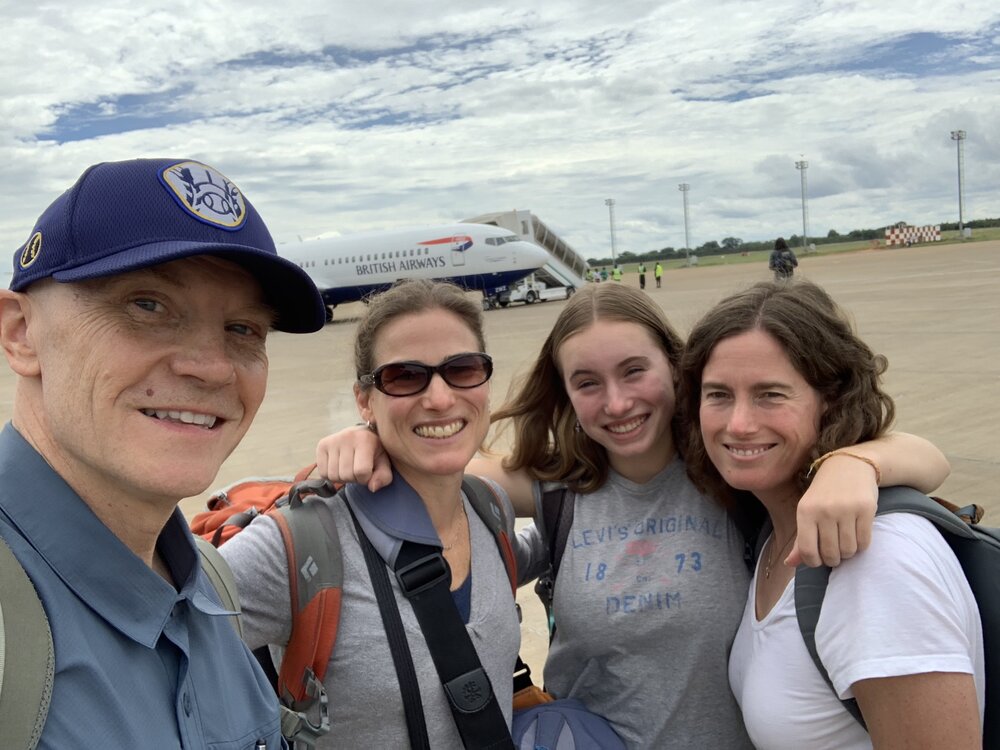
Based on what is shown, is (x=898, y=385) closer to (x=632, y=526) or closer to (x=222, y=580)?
(x=632, y=526)

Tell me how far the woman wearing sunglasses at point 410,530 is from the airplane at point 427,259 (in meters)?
32.1

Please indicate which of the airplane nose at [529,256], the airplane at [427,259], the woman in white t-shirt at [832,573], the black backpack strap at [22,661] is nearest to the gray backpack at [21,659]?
the black backpack strap at [22,661]

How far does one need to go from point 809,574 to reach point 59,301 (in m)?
1.73

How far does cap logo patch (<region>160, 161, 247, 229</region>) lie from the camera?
143 cm

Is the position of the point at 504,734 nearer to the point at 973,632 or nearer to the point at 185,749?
the point at 185,749

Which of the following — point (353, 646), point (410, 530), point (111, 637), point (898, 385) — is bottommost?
point (898, 385)

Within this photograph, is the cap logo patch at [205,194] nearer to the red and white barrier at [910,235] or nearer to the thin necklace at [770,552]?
the thin necklace at [770,552]

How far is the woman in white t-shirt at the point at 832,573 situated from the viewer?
1737mm

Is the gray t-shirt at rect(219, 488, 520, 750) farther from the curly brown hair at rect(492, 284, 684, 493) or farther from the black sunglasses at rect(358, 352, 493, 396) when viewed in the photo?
the curly brown hair at rect(492, 284, 684, 493)

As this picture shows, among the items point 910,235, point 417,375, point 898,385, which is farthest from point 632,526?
point 910,235

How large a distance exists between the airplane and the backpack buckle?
3255cm

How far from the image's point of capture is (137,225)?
1.36m

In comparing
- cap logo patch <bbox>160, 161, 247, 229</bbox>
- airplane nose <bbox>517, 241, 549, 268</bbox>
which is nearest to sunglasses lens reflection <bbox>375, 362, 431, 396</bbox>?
cap logo patch <bbox>160, 161, 247, 229</bbox>

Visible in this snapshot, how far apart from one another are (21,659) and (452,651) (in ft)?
3.96
